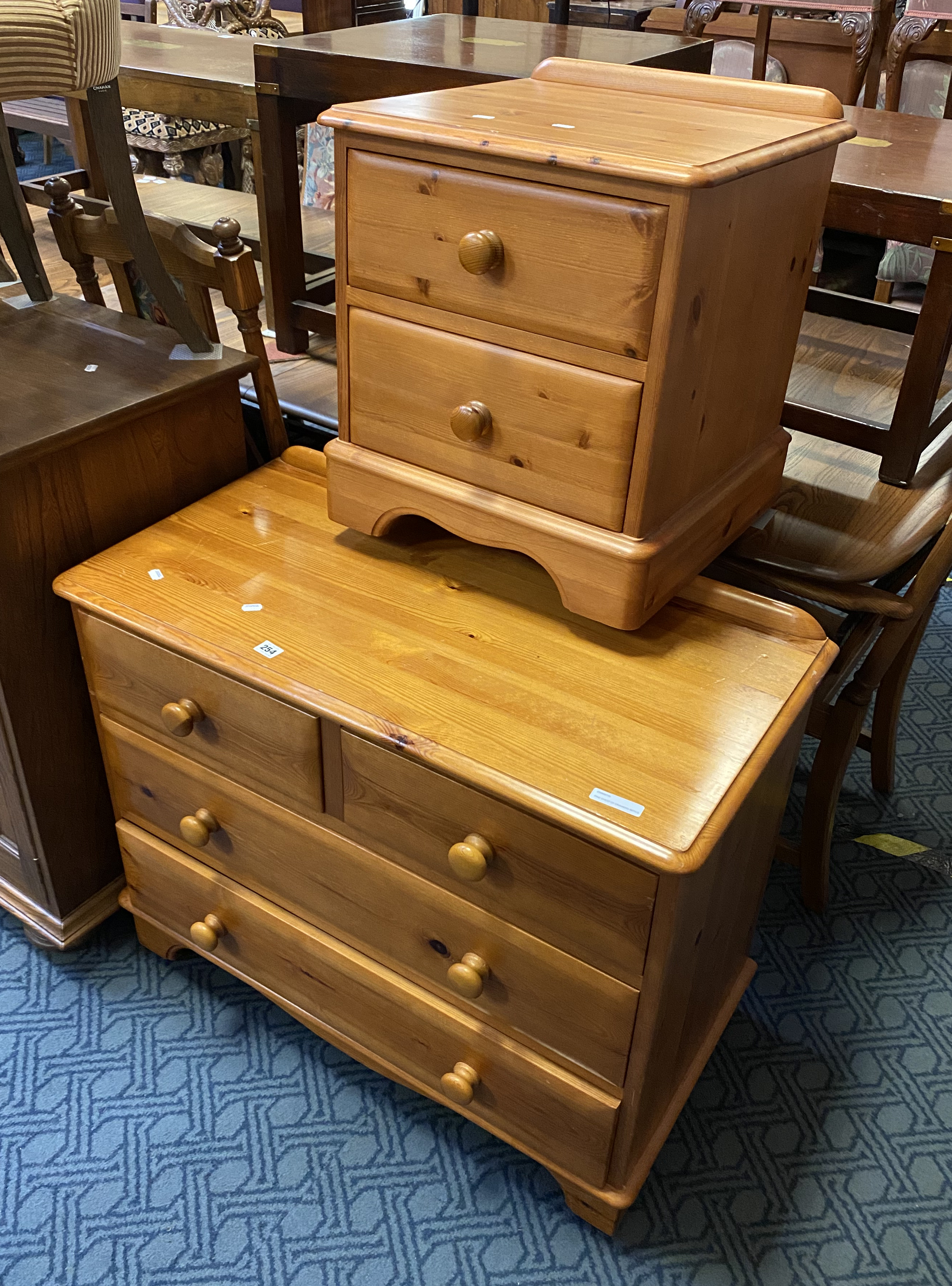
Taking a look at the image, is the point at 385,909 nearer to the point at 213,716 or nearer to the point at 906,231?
the point at 213,716

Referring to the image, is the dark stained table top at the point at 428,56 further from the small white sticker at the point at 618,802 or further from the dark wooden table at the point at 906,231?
the small white sticker at the point at 618,802

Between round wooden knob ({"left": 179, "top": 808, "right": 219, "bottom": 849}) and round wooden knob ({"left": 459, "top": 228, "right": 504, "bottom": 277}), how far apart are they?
2.32 ft

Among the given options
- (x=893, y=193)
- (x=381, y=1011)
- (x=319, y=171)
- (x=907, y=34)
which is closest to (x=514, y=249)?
(x=893, y=193)

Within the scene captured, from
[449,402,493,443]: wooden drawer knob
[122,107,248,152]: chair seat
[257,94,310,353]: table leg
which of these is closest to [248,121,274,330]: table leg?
[257,94,310,353]: table leg

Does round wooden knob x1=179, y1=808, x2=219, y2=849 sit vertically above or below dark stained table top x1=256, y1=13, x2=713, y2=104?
below

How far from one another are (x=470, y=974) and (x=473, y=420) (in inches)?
22.1

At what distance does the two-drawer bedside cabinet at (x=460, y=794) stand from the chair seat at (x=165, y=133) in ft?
7.85

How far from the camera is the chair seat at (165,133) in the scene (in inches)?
127

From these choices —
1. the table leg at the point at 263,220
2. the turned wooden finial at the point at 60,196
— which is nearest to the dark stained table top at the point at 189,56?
the table leg at the point at 263,220

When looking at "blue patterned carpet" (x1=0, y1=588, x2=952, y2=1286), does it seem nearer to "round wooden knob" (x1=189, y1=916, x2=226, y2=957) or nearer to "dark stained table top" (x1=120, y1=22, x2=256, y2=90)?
"round wooden knob" (x1=189, y1=916, x2=226, y2=957)

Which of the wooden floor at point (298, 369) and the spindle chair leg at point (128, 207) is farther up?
the spindle chair leg at point (128, 207)

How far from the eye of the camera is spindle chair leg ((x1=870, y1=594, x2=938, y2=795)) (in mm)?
1636

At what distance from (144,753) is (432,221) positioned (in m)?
0.72

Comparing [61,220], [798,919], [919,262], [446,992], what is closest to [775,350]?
[446,992]
